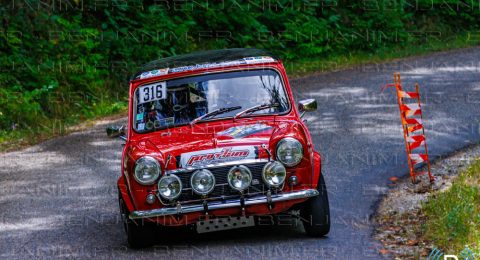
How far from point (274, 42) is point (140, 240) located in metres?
14.8

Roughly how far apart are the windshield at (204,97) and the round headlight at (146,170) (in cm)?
93

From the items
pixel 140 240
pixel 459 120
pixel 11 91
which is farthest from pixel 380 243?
pixel 11 91

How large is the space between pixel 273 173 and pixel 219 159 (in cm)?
50

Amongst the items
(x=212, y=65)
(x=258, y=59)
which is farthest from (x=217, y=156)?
(x=258, y=59)

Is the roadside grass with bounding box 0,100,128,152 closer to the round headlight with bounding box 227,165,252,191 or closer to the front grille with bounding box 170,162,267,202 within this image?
the front grille with bounding box 170,162,267,202

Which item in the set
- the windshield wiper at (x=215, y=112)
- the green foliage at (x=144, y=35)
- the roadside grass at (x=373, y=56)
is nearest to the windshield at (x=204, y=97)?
the windshield wiper at (x=215, y=112)

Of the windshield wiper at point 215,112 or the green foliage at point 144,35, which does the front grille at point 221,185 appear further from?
the green foliage at point 144,35

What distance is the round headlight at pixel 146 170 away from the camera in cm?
810

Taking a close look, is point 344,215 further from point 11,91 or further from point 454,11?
point 454,11

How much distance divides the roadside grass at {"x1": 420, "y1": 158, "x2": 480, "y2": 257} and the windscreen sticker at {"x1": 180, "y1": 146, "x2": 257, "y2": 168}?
1.89m

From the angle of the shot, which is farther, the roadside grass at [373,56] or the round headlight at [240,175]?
the roadside grass at [373,56]

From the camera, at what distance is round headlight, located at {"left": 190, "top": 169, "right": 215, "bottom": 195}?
8.05 meters

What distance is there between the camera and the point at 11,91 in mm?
17078

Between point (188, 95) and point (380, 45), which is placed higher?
→ point (188, 95)
